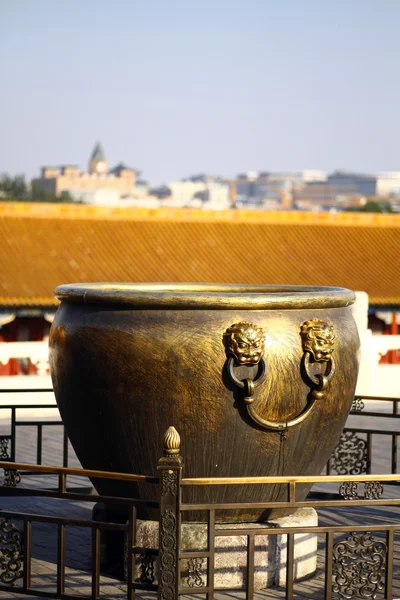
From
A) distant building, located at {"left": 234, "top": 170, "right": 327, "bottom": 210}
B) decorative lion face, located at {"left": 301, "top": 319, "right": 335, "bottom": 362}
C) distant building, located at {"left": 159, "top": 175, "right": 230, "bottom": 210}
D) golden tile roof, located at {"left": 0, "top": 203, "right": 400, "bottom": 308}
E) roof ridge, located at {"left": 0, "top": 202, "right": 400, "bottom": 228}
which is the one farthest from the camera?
distant building, located at {"left": 234, "top": 170, "right": 327, "bottom": 210}

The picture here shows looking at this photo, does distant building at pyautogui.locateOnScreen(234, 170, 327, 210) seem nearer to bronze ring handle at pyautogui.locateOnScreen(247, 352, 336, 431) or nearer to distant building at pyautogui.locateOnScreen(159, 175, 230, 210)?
distant building at pyautogui.locateOnScreen(159, 175, 230, 210)

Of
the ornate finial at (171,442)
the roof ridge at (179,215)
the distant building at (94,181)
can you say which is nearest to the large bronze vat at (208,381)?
the ornate finial at (171,442)

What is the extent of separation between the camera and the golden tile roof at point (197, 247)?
2123cm

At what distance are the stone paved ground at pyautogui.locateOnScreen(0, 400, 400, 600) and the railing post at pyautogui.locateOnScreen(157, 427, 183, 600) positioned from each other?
0.59 metres

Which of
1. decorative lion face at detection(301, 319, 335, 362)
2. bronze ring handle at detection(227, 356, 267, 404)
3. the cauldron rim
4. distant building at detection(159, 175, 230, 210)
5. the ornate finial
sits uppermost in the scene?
the cauldron rim

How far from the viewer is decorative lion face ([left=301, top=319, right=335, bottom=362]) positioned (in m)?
4.70

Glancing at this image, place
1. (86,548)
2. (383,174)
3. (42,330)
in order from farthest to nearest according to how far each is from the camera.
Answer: (383,174) → (42,330) → (86,548)

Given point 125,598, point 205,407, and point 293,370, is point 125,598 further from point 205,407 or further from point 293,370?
point 293,370

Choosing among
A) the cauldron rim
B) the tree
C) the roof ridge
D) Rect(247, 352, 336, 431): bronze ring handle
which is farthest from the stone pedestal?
the tree

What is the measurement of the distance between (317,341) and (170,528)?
1.08 m

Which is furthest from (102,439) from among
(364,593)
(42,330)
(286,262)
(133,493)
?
(286,262)

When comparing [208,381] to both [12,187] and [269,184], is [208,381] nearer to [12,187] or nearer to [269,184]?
[12,187]

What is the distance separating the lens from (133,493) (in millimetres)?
4824

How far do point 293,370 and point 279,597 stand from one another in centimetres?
95
